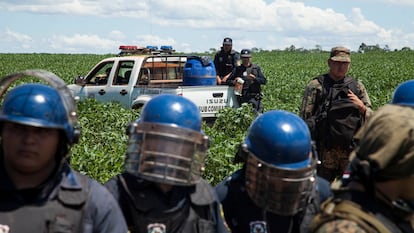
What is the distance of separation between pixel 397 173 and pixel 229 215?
4.49 feet

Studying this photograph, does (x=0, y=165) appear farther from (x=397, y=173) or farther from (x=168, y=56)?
(x=168, y=56)

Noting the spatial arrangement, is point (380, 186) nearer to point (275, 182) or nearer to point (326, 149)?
point (275, 182)

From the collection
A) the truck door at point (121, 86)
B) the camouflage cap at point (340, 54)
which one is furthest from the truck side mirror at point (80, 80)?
the camouflage cap at point (340, 54)

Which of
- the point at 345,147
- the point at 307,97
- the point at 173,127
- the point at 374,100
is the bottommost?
the point at 374,100

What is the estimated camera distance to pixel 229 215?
3.40 m

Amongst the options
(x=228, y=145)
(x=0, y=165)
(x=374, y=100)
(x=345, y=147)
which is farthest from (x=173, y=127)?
(x=374, y=100)

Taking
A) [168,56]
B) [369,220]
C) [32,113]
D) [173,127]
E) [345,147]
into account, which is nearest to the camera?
[369,220]

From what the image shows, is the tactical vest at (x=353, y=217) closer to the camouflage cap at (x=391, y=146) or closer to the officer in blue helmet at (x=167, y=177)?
the camouflage cap at (x=391, y=146)

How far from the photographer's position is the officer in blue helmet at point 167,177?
2939mm

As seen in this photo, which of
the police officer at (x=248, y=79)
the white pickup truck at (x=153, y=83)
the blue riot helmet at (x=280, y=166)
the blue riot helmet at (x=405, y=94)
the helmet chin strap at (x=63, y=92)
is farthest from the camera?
the police officer at (x=248, y=79)

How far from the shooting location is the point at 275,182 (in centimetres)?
305

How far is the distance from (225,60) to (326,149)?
7119 millimetres

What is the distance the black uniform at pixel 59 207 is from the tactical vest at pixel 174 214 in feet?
0.79

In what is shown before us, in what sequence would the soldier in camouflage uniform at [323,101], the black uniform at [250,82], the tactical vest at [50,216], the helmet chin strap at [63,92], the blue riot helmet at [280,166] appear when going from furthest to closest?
the black uniform at [250,82], the soldier in camouflage uniform at [323,101], the blue riot helmet at [280,166], the helmet chin strap at [63,92], the tactical vest at [50,216]
